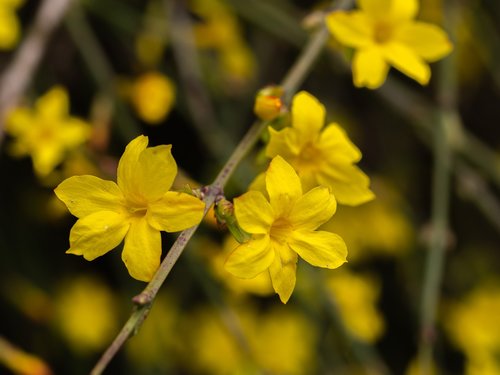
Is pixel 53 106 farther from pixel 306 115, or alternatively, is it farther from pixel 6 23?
pixel 306 115

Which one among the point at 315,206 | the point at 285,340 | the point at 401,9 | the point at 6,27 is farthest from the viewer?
the point at 285,340

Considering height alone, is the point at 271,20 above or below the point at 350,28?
below

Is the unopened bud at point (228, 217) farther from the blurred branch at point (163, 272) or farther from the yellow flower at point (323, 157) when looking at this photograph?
the yellow flower at point (323, 157)

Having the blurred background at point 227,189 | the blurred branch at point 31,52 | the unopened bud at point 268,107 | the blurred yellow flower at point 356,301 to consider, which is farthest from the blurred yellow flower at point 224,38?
the unopened bud at point 268,107

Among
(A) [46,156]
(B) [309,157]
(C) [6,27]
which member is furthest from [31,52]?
(B) [309,157]

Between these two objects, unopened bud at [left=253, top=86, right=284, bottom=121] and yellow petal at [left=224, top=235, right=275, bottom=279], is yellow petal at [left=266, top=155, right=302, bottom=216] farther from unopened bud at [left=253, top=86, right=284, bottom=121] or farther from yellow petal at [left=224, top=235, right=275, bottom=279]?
unopened bud at [left=253, top=86, right=284, bottom=121]

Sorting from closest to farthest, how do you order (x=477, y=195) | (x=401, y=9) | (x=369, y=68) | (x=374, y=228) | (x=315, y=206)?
(x=315, y=206), (x=369, y=68), (x=401, y=9), (x=477, y=195), (x=374, y=228)
